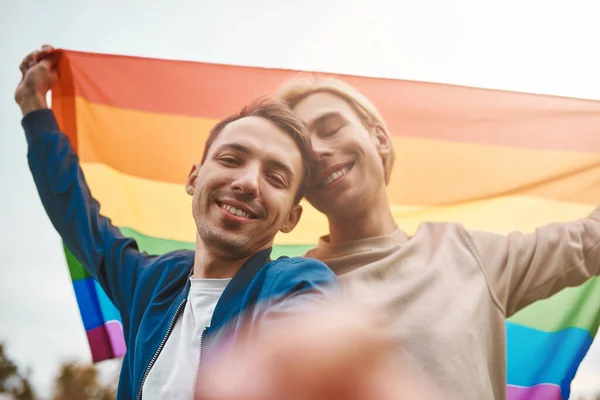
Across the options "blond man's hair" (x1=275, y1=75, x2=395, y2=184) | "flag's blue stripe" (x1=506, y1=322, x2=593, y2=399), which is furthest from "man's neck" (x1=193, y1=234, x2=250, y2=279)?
"flag's blue stripe" (x1=506, y1=322, x2=593, y2=399)

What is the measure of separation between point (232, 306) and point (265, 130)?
96cm

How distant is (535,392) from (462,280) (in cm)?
68

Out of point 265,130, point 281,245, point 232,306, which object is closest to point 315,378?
point 232,306

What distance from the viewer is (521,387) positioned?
3.36 m

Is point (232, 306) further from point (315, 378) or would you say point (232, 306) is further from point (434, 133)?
point (315, 378)

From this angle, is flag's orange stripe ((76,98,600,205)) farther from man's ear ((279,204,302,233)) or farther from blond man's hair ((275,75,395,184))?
man's ear ((279,204,302,233))

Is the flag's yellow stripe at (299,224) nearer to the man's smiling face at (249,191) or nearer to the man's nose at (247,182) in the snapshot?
the man's smiling face at (249,191)

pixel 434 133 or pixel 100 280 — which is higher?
pixel 434 133

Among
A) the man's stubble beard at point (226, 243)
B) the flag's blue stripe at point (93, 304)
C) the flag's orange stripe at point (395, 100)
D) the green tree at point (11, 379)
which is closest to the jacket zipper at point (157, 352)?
the man's stubble beard at point (226, 243)

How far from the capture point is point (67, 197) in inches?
146

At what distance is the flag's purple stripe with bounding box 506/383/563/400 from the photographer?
3332mm

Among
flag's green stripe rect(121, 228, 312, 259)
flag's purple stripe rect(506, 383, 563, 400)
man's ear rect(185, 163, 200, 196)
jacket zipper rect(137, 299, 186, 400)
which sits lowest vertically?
flag's purple stripe rect(506, 383, 563, 400)

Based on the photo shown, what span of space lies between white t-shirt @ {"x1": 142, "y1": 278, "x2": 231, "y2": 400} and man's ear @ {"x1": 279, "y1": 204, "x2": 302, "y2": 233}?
39 cm

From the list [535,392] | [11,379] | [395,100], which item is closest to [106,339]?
[395,100]
